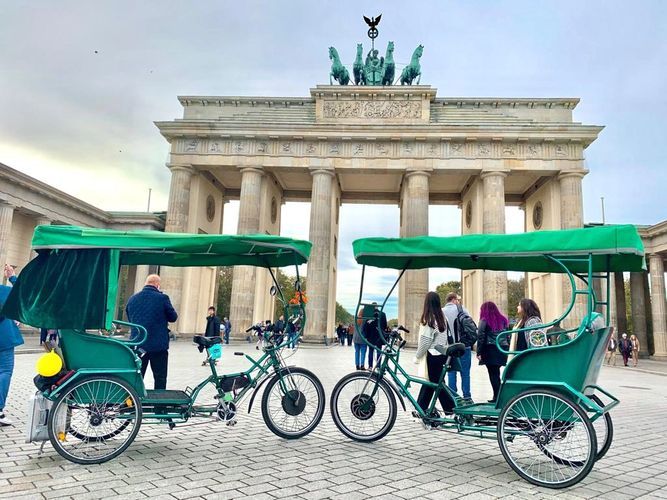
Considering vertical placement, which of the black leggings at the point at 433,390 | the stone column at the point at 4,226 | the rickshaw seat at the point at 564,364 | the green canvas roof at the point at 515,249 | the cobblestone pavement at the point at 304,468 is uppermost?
the stone column at the point at 4,226

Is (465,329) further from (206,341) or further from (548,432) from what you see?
(206,341)

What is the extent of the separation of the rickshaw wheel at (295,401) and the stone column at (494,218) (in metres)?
24.9

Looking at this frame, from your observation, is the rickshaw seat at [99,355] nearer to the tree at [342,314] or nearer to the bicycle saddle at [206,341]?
the bicycle saddle at [206,341]

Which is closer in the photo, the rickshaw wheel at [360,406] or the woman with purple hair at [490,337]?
the rickshaw wheel at [360,406]

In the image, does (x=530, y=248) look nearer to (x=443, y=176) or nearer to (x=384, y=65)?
(x=443, y=176)

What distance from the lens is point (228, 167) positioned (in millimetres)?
32969

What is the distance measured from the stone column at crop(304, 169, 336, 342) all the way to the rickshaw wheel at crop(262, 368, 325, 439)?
23.6 m

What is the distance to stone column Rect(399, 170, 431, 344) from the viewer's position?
29928mm

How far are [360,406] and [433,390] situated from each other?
3.14ft

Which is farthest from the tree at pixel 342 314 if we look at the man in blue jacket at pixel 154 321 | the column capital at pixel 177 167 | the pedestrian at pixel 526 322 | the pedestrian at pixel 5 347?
the pedestrian at pixel 5 347

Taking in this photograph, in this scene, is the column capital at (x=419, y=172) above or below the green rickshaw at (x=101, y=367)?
above

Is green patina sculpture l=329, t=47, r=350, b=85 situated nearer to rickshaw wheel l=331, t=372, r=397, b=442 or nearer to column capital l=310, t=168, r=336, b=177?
column capital l=310, t=168, r=336, b=177

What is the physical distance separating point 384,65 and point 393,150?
808cm

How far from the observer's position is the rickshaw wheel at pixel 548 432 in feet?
14.3
